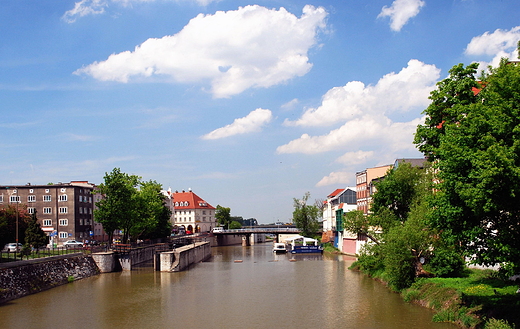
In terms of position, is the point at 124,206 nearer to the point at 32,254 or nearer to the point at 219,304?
the point at 32,254

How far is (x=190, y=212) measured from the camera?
16300 cm

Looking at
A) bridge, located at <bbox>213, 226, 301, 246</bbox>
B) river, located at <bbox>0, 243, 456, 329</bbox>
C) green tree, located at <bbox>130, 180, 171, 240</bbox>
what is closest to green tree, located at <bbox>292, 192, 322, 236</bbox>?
bridge, located at <bbox>213, 226, 301, 246</bbox>

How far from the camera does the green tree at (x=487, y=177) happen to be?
18891mm

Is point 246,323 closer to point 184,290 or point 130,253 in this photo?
point 184,290

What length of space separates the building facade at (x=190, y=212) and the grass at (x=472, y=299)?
131 m

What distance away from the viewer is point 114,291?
4319cm

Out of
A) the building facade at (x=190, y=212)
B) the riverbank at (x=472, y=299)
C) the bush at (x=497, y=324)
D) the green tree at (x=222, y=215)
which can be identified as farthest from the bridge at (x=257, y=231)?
the bush at (x=497, y=324)

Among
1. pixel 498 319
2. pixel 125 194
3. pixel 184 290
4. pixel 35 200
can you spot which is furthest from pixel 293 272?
pixel 35 200

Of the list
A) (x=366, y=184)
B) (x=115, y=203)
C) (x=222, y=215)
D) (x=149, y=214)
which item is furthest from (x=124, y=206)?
(x=222, y=215)

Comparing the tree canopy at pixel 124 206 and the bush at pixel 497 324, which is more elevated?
the tree canopy at pixel 124 206

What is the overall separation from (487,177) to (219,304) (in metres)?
23.2

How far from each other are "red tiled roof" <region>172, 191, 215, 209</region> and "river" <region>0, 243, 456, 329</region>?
110508 mm

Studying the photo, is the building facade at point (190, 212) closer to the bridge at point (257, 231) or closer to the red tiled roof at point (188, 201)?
the red tiled roof at point (188, 201)

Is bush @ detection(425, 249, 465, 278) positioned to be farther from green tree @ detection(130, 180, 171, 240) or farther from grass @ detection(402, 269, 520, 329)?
green tree @ detection(130, 180, 171, 240)
